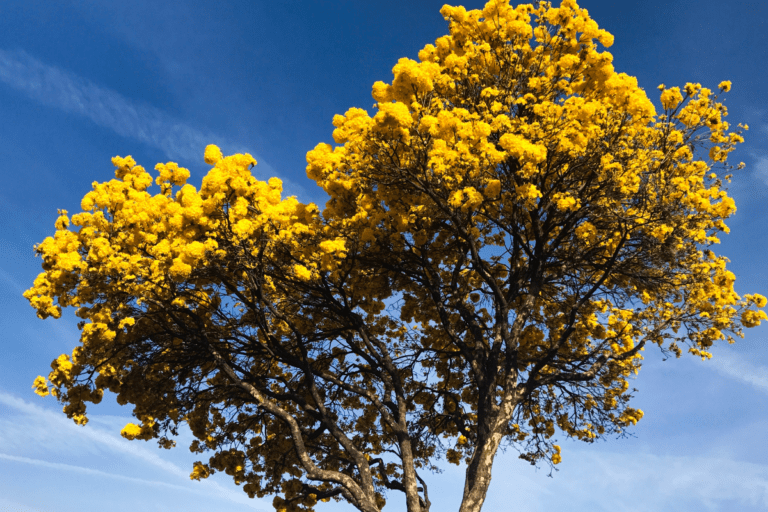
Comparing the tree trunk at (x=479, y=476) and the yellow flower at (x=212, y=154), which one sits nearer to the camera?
the tree trunk at (x=479, y=476)

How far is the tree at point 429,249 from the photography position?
10.2 meters

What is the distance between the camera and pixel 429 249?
12.4 meters

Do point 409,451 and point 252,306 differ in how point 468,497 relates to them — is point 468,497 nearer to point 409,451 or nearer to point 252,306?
point 409,451

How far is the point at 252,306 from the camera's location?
440 inches

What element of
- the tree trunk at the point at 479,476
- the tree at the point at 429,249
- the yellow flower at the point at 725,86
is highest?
the yellow flower at the point at 725,86

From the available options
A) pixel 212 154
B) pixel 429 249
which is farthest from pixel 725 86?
pixel 212 154

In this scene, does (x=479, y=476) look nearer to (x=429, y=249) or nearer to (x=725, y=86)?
(x=429, y=249)

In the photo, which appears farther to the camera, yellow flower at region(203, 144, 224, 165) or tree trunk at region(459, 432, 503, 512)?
yellow flower at region(203, 144, 224, 165)

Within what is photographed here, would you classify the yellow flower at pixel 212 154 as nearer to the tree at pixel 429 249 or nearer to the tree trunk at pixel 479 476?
the tree at pixel 429 249

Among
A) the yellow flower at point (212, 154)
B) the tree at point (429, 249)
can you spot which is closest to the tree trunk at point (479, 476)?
the tree at point (429, 249)

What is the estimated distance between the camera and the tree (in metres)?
10.2

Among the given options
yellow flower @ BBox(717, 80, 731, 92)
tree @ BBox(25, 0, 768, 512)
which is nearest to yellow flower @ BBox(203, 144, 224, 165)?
tree @ BBox(25, 0, 768, 512)

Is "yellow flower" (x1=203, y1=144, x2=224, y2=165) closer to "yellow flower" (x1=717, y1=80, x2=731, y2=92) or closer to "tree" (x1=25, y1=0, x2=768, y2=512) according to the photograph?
"tree" (x1=25, y1=0, x2=768, y2=512)

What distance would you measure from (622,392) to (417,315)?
543 cm
